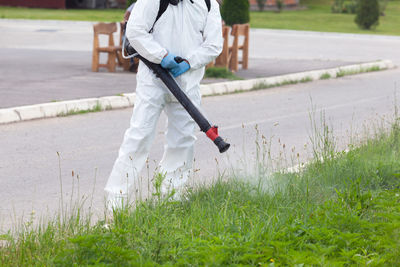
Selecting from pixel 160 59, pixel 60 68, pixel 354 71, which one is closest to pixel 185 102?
pixel 160 59

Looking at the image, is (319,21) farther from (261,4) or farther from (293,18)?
(261,4)

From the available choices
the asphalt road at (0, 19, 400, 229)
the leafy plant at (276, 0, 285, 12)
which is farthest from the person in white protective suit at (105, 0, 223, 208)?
the leafy plant at (276, 0, 285, 12)

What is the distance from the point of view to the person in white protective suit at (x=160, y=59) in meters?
5.17

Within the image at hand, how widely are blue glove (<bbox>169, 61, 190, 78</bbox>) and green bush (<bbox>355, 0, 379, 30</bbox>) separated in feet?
99.5

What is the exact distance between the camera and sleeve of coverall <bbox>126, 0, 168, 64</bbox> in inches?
202

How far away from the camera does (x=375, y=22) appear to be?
113ft

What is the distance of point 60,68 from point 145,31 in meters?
10.2

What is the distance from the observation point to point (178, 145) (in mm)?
5516

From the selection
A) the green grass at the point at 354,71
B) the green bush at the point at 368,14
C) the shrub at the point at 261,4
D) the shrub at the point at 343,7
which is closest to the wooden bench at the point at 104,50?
the green grass at the point at 354,71

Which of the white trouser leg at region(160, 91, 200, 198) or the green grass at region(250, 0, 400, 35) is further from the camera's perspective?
the green grass at region(250, 0, 400, 35)

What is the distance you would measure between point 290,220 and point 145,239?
98 centimetres

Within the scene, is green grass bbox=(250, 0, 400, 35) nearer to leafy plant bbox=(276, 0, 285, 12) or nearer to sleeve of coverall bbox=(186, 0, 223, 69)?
leafy plant bbox=(276, 0, 285, 12)

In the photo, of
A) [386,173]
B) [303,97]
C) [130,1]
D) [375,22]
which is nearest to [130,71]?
[130,1]

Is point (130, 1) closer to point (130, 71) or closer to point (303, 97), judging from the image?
point (130, 71)
